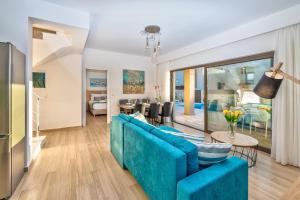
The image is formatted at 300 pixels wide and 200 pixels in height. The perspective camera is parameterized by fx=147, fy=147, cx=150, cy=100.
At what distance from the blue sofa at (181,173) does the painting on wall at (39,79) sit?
4.36 m

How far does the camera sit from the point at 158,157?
4.66 feet

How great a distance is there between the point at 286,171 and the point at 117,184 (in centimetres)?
272

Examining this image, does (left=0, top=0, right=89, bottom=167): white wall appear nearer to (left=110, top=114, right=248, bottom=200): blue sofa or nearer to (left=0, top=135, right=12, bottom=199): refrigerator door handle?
(left=0, top=135, right=12, bottom=199): refrigerator door handle

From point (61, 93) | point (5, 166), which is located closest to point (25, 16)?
point (5, 166)

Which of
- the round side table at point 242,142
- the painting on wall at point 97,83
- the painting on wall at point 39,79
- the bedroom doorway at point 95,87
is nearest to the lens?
the round side table at point 242,142

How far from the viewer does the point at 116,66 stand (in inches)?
236

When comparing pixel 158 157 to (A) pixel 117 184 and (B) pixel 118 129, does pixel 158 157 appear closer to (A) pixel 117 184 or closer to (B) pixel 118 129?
(A) pixel 117 184

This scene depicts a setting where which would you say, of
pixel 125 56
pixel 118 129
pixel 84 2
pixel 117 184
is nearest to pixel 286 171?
pixel 117 184

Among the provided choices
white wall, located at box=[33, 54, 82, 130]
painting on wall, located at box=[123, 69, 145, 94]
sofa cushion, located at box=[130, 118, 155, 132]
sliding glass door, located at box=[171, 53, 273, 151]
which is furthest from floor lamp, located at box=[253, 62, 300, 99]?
white wall, located at box=[33, 54, 82, 130]

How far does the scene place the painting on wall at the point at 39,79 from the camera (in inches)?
177

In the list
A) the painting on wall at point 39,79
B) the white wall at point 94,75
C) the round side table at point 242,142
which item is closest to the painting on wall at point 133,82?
the white wall at point 94,75

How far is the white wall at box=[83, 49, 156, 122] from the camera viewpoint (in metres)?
5.52

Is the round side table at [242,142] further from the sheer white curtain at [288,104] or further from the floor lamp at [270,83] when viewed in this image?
the floor lamp at [270,83]

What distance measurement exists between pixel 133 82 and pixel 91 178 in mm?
4643
